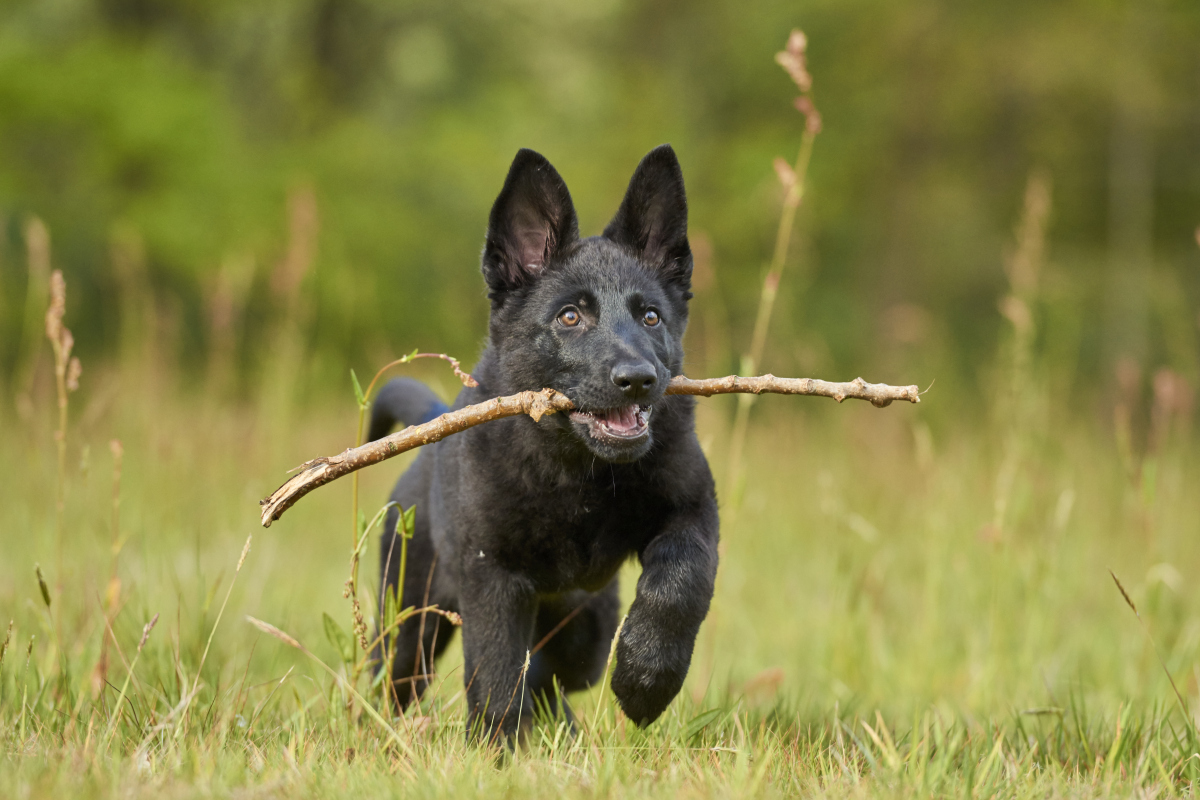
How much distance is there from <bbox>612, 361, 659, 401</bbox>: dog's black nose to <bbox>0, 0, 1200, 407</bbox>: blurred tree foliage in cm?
687

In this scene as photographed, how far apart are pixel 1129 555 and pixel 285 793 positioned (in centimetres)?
505

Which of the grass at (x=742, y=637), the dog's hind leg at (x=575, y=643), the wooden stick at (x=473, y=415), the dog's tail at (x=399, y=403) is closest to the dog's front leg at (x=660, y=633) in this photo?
the grass at (x=742, y=637)

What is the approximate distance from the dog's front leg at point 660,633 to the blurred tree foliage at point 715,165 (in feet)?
22.6

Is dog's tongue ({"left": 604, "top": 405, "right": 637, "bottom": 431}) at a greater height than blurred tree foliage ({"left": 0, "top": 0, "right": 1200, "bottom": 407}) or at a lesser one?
lesser

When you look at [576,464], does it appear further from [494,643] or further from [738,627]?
[738,627]

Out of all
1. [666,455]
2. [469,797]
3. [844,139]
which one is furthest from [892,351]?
[469,797]

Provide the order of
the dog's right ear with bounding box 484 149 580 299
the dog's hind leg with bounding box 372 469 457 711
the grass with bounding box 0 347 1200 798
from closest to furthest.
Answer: the grass with bounding box 0 347 1200 798, the dog's right ear with bounding box 484 149 580 299, the dog's hind leg with bounding box 372 469 457 711

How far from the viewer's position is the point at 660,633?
106 inches

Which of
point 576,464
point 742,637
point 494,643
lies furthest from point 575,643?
point 742,637

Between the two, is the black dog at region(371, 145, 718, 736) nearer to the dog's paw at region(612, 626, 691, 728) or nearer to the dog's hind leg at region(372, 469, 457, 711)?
the dog's paw at region(612, 626, 691, 728)

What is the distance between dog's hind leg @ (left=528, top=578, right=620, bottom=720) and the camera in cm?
351

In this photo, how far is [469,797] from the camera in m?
2.18

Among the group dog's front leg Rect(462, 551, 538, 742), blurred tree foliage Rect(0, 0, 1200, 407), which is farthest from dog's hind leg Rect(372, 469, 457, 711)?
blurred tree foliage Rect(0, 0, 1200, 407)

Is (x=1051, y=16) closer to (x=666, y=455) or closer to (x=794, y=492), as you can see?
(x=794, y=492)
